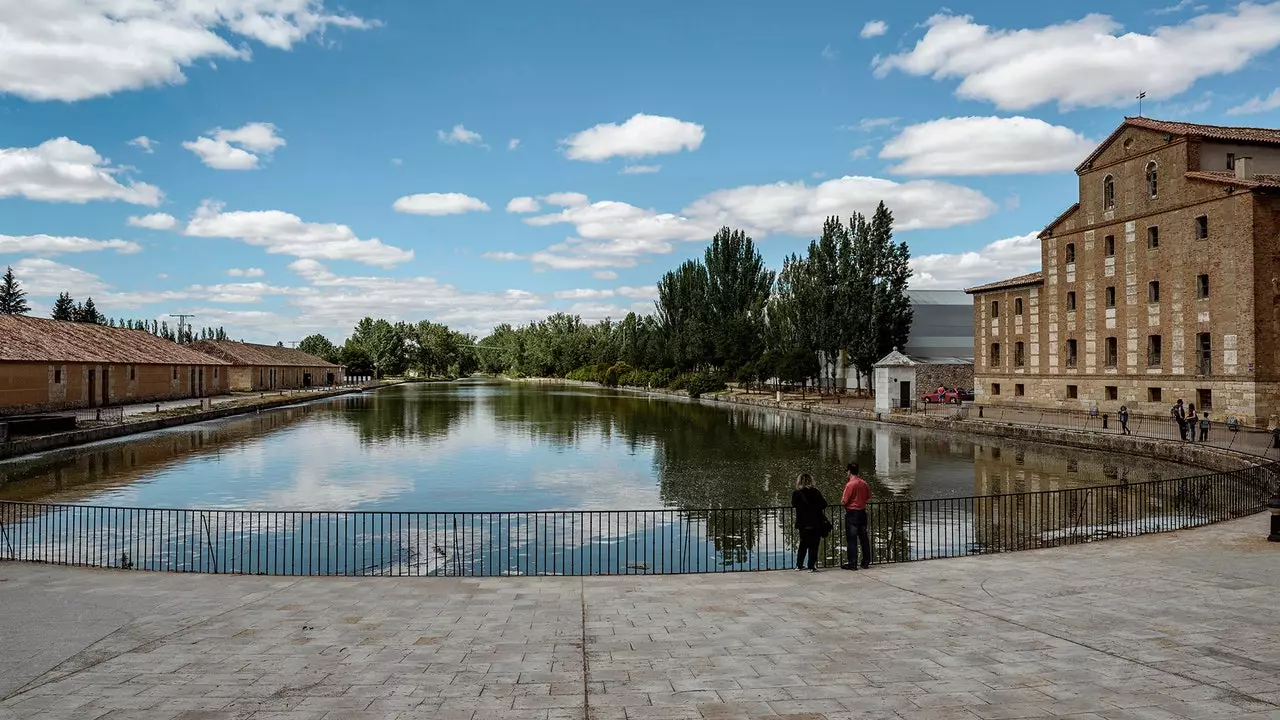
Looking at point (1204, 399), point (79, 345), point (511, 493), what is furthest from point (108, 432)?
point (1204, 399)

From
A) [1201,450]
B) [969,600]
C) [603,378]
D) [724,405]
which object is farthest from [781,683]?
[603,378]

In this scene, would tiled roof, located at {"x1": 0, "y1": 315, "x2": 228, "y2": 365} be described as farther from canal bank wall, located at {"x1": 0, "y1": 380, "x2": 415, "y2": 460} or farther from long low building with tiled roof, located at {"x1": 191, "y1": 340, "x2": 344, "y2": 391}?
long low building with tiled roof, located at {"x1": 191, "y1": 340, "x2": 344, "y2": 391}

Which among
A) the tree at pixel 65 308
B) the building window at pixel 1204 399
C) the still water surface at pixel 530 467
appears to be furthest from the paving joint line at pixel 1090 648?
the tree at pixel 65 308

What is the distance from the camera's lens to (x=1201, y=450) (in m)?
26.2

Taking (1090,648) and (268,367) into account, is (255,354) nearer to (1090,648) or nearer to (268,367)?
(268,367)

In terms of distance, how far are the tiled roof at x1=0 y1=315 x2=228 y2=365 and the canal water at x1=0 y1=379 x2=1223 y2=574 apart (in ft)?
30.9

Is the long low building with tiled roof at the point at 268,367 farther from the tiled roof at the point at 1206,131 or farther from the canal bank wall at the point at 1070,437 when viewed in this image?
the tiled roof at the point at 1206,131

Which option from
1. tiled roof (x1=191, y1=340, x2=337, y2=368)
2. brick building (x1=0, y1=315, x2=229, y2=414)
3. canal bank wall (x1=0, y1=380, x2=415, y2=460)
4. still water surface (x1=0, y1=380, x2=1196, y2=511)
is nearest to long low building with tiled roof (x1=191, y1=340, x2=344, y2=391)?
tiled roof (x1=191, y1=340, x2=337, y2=368)

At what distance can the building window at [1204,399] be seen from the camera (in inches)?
1345

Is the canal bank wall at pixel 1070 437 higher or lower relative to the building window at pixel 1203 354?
lower

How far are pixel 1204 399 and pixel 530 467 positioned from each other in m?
29.6

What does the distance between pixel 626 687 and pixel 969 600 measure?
5188 millimetres

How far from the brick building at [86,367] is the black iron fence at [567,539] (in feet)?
91.2

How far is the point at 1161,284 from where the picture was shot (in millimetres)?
37281
